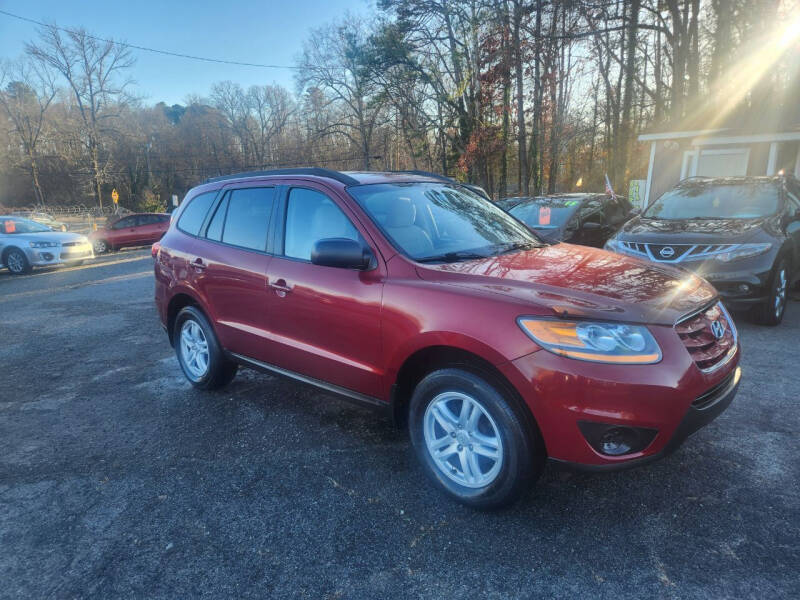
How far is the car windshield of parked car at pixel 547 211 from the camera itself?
8492 millimetres

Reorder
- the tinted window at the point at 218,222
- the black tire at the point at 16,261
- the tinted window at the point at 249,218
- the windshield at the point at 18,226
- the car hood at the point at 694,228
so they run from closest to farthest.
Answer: the tinted window at the point at 249,218 < the tinted window at the point at 218,222 < the car hood at the point at 694,228 < the black tire at the point at 16,261 < the windshield at the point at 18,226

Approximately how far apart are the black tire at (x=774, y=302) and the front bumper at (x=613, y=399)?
12.9 ft

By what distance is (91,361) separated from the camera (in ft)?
17.9

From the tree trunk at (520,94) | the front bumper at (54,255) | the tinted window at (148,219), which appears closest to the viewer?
the front bumper at (54,255)

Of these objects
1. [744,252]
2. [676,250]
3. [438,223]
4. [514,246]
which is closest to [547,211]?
[676,250]

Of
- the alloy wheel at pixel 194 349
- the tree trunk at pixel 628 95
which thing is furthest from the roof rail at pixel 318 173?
the tree trunk at pixel 628 95

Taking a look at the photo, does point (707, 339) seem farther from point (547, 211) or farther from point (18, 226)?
point (18, 226)

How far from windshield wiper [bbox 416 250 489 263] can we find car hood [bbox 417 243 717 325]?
79mm

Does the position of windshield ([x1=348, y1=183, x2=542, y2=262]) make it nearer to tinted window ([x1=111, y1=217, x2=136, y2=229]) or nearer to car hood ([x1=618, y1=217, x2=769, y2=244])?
car hood ([x1=618, y1=217, x2=769, y2=244])

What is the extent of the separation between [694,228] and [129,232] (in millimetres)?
19875

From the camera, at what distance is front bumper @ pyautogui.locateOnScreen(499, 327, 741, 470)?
212cm

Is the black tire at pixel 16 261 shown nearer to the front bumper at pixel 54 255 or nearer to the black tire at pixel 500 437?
the front bumper at pixel 54 255

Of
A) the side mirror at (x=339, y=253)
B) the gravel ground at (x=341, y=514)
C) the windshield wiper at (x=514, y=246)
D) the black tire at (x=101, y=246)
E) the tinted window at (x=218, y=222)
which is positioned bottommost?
the black tire at (x=101, y=246)

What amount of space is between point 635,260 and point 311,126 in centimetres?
4460
